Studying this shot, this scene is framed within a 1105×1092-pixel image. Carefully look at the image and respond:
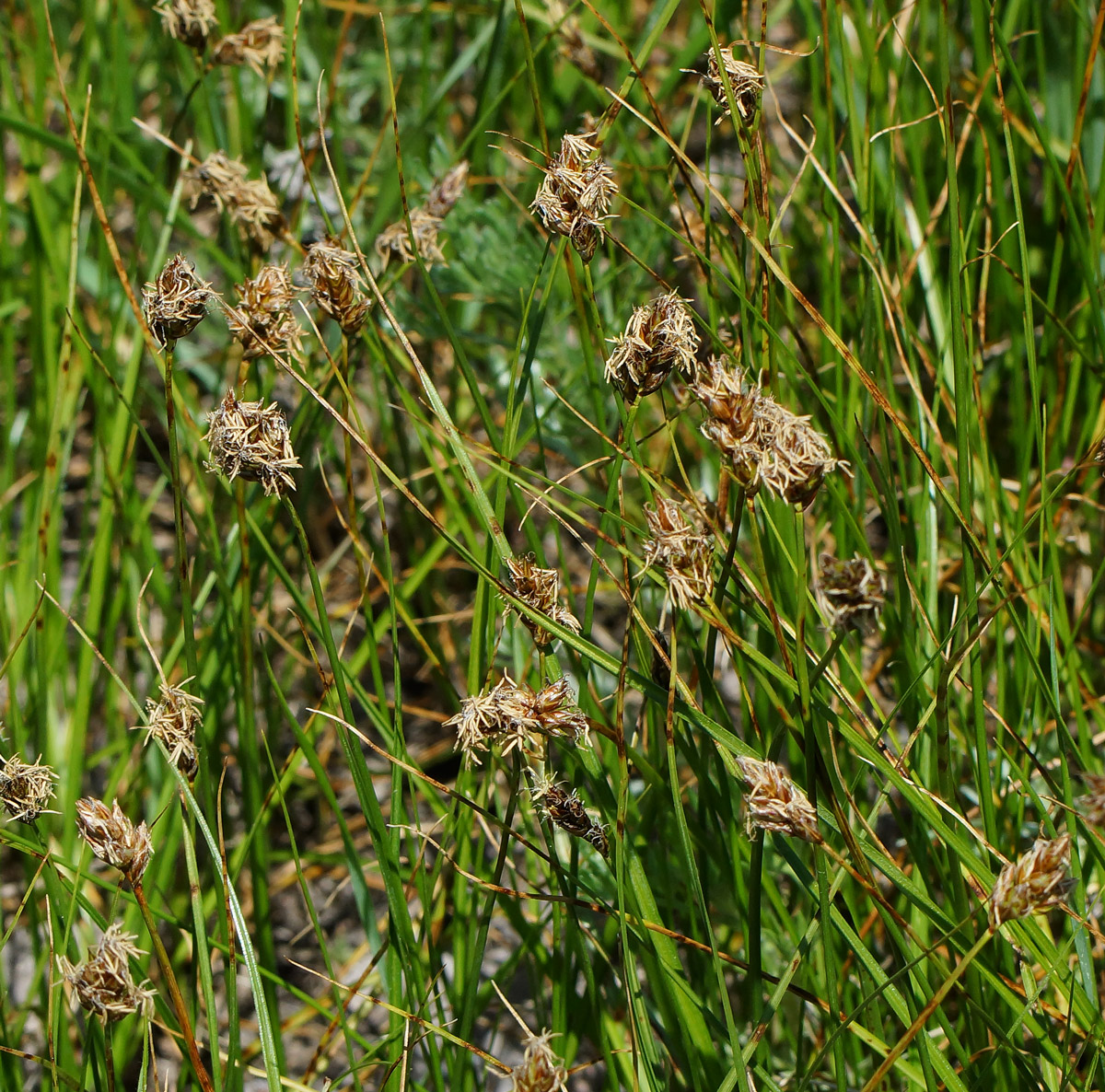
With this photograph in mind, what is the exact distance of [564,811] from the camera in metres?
0.76

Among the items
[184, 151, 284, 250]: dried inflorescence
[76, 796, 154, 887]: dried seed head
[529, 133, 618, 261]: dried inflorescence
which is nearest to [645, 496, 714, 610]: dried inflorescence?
[529, 133, 618, 261]: dried inflorescence

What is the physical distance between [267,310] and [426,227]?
0.33m

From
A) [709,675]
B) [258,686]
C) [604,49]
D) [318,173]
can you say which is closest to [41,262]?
[318,173]

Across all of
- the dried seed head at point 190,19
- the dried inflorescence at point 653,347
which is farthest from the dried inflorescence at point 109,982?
the dried seed head at point 190,19

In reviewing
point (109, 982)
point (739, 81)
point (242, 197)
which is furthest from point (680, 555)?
point (242, 197)

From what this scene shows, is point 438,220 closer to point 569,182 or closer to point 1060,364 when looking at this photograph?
point 569,182

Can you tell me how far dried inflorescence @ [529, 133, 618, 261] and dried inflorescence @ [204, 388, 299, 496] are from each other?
0.25 metres

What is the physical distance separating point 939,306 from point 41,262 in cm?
132

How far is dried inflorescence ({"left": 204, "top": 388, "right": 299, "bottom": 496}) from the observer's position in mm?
725

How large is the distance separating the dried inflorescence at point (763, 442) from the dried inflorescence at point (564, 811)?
0.89ft

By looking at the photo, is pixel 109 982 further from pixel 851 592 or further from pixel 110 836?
pixel 851 592

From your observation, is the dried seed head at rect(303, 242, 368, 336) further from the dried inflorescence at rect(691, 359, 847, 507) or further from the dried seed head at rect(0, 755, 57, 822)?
the dried seed head at rect(0, 755, 57, 822)

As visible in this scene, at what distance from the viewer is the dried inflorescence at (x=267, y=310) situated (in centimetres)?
83

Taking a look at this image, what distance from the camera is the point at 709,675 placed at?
0.87 m
